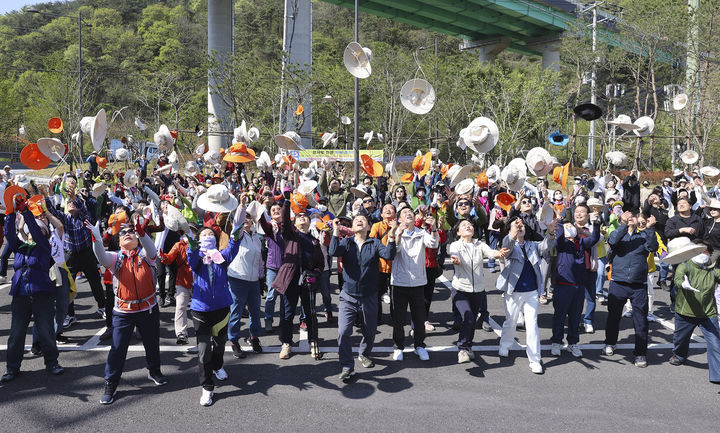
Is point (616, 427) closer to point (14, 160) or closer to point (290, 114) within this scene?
point (290, 114)

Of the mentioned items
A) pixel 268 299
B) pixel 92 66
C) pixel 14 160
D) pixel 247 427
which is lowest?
pixel 247 427

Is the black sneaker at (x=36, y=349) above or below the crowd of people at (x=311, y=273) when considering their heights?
below

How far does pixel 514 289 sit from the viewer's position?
5.84 meters

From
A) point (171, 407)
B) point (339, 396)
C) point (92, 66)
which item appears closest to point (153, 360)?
point (171, 407)

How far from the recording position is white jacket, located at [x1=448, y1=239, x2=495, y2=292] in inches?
231

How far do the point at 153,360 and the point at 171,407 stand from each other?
68 centimetres

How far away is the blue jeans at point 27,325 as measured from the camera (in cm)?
527

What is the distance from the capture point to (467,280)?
5906 millimetres

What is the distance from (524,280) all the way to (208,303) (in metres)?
3.46

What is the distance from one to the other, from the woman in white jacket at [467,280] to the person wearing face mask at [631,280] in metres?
1.56

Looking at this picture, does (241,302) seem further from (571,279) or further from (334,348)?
(571,279)

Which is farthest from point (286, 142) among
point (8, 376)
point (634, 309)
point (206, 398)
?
point (634, 309)

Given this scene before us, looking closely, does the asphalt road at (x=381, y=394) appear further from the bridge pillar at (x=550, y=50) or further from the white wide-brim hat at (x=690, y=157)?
the bridge pillar at (x=550, y=50)

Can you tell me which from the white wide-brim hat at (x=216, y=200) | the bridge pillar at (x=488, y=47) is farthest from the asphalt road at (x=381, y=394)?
the bridge pillar at (x=488, y=47)
